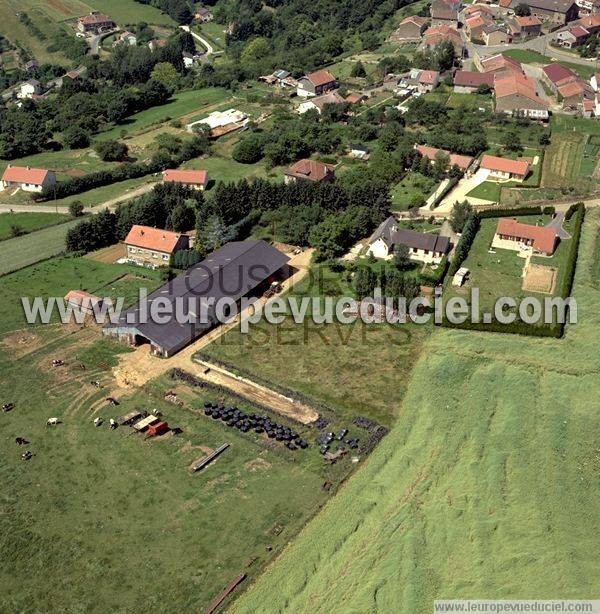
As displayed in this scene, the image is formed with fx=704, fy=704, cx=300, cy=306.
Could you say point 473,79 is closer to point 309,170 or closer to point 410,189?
point 410,189

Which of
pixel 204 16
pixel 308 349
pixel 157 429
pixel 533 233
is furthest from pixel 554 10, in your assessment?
pixel 157 429

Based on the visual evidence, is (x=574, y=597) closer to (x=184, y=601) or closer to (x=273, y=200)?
(x=184, y=601)

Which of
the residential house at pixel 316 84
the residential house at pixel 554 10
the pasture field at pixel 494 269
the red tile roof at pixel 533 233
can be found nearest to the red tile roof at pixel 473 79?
the residential house at pixel 316 84

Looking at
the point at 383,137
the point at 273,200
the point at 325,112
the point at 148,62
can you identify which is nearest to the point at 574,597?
the point at 273,200

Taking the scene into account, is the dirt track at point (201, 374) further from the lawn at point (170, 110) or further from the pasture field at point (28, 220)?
the lawn at point (170, 110)

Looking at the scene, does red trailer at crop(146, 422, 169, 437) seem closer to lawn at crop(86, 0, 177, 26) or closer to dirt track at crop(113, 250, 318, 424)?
dirt track at crop(113, 250, 318, 424)

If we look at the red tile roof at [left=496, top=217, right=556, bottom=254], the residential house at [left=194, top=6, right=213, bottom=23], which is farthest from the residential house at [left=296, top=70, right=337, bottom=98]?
the residential house at [left=194, top=6, right=213, bottom=23]
